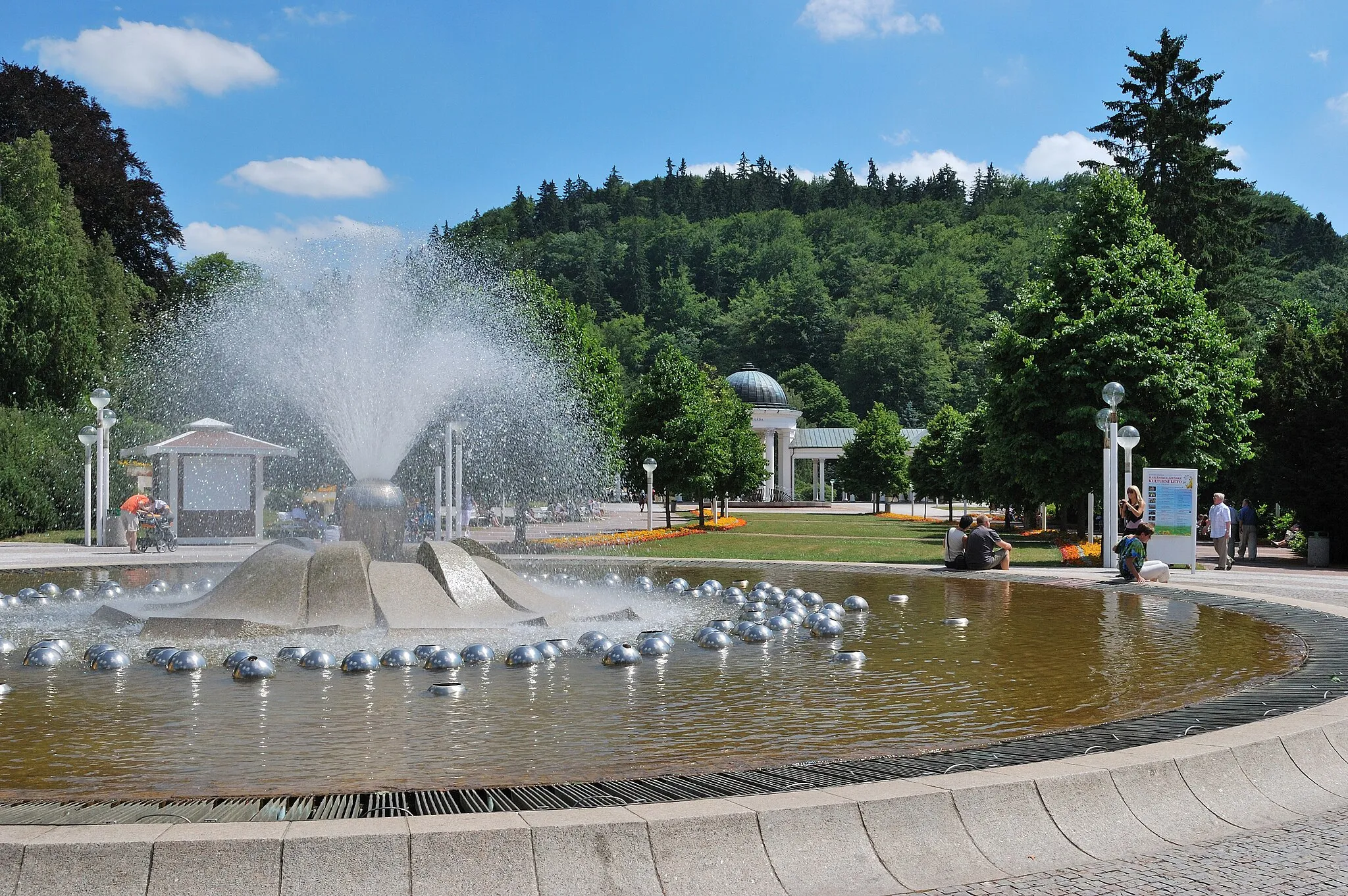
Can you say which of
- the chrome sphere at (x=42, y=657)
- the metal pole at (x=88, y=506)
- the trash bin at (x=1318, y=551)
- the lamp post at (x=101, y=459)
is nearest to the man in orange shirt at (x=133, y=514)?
the lamp post at (x=101, y=459)

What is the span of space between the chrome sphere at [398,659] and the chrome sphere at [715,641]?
3.08 meters

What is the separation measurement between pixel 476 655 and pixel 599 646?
4.28ft

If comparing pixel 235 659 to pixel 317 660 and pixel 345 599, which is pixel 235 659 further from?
pixel 345 599

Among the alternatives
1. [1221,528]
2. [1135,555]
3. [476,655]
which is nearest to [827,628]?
[476,655]

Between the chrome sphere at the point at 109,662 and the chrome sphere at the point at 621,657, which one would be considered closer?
the chrome sphere at the point at 109,662

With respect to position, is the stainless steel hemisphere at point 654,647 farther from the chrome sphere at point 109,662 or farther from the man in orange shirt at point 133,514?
the man in orange shirt at point 133,514

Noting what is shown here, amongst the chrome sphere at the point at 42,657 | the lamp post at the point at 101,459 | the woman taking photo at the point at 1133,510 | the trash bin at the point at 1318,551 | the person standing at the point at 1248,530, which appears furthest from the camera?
the lamp post at the point at 101,459

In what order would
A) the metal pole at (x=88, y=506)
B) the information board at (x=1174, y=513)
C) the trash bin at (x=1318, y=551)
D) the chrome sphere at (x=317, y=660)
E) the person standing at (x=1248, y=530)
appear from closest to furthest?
the chrome sphere at (x=317, y=660)
the information board at (x=1174, y=513)
the trash bin at (x=1318, y=551)
the person standing at (x=1248, y=530)
the metal pole at (x=88, y=506)

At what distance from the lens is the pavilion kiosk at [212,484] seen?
34250mm

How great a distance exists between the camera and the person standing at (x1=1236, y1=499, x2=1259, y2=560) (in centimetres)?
2850

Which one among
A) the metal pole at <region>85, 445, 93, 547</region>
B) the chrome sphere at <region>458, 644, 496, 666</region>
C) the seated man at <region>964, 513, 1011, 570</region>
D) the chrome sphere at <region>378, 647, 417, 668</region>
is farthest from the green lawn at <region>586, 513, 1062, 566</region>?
the chrome sphere at <region>378, 647, 417, 668</region>

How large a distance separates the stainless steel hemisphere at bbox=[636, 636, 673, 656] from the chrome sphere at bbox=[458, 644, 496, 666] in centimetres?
153

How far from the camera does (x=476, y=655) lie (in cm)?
1074

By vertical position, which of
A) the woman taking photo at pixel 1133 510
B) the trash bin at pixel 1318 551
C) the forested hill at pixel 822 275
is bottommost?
the trash bin at pixel 1318 551
